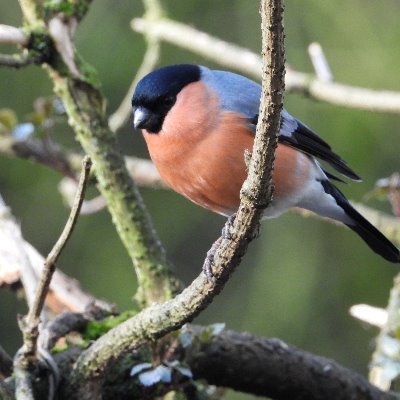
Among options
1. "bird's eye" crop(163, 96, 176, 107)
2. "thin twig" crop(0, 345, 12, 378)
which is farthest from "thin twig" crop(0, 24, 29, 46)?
"thin twig" crop(0, 345, 12, 378)

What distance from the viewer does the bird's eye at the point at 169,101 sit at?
3.06 meters

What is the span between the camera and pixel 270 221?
5.02 meters

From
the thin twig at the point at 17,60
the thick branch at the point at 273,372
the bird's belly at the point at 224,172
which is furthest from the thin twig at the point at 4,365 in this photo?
the thin twig at the point at 17,60

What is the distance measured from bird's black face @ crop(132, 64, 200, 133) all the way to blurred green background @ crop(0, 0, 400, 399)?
184cm

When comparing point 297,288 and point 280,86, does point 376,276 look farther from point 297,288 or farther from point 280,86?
point 280,86

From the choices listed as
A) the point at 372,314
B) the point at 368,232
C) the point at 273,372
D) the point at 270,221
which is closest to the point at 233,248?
the point at 273,372

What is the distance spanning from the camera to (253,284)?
5.03 m

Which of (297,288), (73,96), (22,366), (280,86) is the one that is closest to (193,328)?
(22,366)

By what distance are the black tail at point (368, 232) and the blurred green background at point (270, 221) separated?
1461 millimetres

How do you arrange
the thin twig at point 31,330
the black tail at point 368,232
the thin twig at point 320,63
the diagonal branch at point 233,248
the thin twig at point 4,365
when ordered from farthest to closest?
the thin twig at point 320,63
the black tail at point 368,232
the thin twig at point 4,365
the thin twig at point 31,330
the diagonal branch at point 233,248

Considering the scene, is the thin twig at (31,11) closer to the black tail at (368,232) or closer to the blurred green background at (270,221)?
the black tail at (368,232)

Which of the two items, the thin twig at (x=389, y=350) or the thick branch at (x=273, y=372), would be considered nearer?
the thin twig at (x=389, y=350)

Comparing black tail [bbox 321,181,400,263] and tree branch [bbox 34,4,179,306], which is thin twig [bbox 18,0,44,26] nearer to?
tree branch [bbox 34,4,179,306]

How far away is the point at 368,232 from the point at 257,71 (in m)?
0.93
